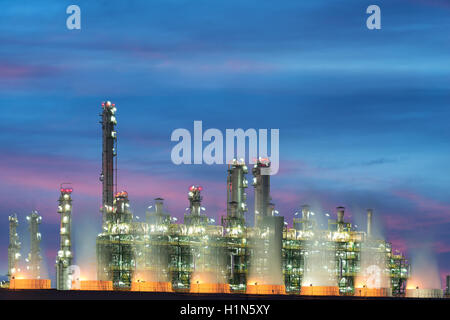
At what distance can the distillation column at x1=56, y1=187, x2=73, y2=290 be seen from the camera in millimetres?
121812

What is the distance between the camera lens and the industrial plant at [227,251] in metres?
123

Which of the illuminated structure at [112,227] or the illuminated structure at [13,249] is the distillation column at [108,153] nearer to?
the illuminated structure at [112,227]

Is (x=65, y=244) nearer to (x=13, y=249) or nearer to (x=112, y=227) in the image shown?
(x=112, y=227)

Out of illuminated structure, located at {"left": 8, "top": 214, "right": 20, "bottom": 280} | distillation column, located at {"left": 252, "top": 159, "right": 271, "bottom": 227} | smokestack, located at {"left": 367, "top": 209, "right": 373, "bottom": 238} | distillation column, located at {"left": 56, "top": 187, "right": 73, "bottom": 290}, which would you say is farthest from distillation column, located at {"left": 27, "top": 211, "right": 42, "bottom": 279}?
smokestack, located at {"left": 367, "top": 209, "right": 373, "bottom": 238}

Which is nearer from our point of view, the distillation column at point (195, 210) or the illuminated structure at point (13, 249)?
the distillation column at point (195, 210)

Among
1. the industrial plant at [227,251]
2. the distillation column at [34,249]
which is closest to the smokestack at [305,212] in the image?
the industrial plant at [227,251]

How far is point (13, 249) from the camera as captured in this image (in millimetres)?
153000

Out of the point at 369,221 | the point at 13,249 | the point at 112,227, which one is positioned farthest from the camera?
the point at 13,249

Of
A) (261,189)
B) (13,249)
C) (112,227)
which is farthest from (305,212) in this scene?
(13,249)

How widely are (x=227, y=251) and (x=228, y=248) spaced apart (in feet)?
1.20

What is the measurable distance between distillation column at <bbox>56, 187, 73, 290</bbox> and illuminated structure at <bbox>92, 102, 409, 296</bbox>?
357cm

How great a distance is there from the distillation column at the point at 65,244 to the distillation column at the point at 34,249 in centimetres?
2105

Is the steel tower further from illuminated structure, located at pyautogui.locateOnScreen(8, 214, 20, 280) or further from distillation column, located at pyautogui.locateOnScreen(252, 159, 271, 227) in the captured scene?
illuminated structure, located at pyautogui.locateOnScreen(8, 214, 20, 280)
